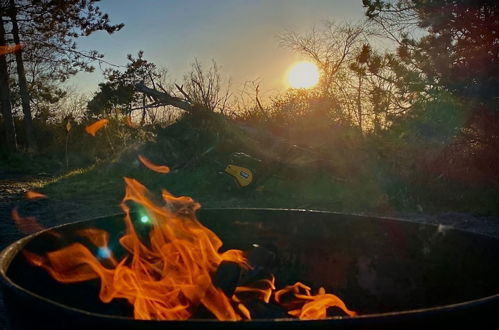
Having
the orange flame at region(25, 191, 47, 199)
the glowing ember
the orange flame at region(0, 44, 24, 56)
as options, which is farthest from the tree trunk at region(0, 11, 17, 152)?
the glowing ember

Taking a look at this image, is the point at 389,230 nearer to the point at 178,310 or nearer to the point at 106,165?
the point at 178,310

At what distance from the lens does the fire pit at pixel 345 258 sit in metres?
1.86

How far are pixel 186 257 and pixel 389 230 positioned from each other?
3.12ft

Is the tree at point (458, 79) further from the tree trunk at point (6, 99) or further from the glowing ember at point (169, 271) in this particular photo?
the tree trunk at point (6, 99)

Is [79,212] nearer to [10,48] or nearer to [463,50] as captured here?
[463,50]

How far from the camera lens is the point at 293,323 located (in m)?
1.05

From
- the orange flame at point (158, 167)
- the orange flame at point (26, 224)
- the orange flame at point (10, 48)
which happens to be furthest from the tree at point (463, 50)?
the orange flame at point (10, 48)

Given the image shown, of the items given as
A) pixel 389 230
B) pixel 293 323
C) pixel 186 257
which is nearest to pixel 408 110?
pixel 389 230

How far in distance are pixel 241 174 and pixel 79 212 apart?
2.58 metres

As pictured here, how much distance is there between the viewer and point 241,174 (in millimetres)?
7766

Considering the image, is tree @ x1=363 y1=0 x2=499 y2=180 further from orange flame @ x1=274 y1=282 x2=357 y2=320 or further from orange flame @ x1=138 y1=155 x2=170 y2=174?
orange flame @ x1=274 y1=282 x2=357 y2=320

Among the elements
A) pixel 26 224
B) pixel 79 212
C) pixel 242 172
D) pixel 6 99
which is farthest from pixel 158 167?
pixel 6 99

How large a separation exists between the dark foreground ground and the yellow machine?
34cm

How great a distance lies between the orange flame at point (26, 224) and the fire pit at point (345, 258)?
3.93 metres
